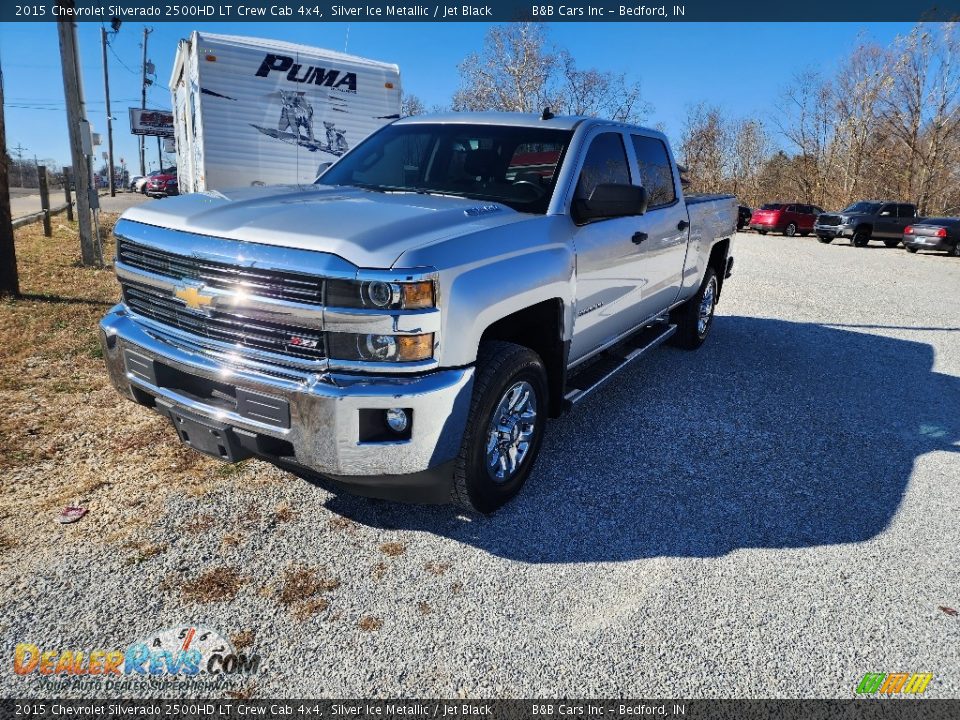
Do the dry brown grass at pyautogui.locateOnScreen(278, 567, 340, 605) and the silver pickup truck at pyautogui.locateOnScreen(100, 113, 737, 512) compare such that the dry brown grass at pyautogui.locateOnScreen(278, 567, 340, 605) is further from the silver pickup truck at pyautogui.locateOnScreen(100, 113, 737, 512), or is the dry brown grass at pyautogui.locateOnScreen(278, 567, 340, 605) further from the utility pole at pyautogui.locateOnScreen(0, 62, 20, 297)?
the utility pole at pyautogui.locateOnScreen(0, 62, 20, 297)

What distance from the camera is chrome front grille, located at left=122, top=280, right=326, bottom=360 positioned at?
2561 millimetres

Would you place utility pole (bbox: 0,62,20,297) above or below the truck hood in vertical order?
below

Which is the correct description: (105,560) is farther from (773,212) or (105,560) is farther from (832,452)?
(773,212)

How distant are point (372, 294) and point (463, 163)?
1.76 meters

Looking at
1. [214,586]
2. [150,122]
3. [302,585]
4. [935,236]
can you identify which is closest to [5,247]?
[214,586]

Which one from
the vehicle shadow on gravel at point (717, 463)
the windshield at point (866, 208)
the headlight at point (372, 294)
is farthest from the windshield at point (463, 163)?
the windshield at point (866, 208)

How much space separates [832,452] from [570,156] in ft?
8.51

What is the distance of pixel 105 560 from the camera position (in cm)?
273

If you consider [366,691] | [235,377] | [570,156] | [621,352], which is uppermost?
[570,156]

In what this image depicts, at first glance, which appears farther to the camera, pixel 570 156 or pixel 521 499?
pixel 570 156

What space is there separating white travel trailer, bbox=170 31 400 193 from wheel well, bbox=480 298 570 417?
8.39 m

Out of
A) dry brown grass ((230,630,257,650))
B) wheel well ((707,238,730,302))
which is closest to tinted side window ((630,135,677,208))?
wheel well ((707,238,730,302))

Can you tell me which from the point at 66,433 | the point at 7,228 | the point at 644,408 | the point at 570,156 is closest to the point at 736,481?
the point at 644,408

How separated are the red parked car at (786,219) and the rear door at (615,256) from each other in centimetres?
2451
